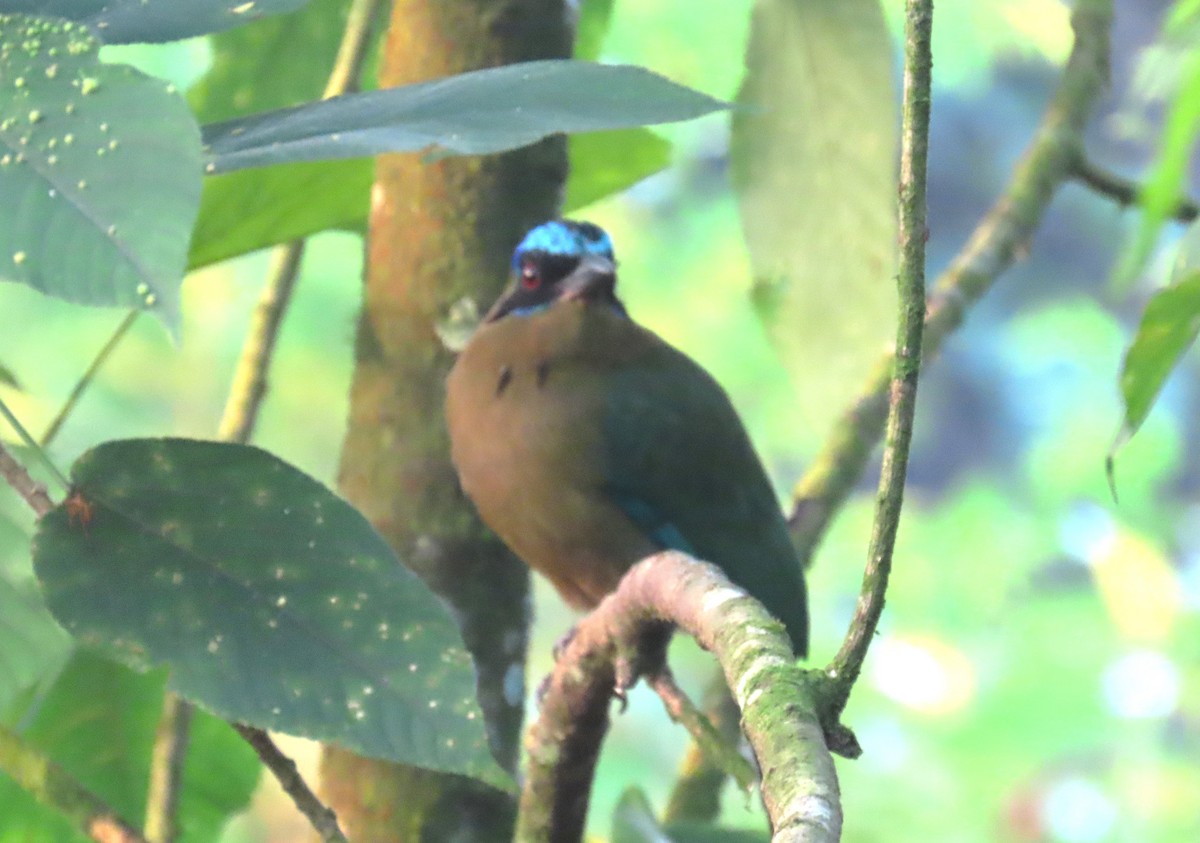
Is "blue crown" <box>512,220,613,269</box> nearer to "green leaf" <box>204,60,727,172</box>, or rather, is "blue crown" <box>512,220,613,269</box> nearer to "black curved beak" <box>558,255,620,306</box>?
"black curved beak" <box>558,255,620,306</box>

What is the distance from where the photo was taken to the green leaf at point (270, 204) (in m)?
0.99

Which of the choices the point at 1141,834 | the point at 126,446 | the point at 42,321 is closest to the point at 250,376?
the point at 126,446

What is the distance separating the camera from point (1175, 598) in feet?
16.4

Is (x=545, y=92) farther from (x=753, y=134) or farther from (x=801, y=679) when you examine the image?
(x=753, y=134)

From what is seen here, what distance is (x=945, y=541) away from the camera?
549 centimetres

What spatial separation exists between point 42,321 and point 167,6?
14.3 feet

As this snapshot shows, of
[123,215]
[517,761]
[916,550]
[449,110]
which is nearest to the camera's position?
[123,215]

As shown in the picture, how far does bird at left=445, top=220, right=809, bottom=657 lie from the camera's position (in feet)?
4.76

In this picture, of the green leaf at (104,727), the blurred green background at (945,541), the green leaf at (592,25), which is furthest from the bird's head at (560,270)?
the blurred green background at (945,541)

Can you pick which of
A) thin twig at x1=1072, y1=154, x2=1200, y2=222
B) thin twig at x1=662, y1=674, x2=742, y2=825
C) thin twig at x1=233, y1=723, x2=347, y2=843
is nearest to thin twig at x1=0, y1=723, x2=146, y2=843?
thin twig at x1=233, y1=723, x2=347, y2=843

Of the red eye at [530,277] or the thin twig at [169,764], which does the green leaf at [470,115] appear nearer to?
the thin twig at [169,764]

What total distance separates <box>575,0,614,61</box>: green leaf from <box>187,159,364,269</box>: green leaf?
391mm

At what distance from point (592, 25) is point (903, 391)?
100cm

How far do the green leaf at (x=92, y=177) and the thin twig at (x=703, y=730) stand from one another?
480 millimetres
